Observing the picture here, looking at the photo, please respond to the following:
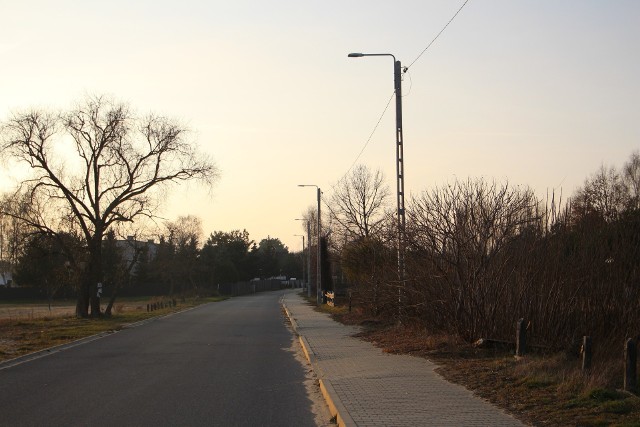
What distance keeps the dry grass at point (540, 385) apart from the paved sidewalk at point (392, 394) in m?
0.31

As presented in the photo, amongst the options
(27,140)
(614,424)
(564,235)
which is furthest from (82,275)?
(614,424)

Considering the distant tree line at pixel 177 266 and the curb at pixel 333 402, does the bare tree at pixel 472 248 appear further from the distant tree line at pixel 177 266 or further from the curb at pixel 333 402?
the distant tree line at pixel 177 266

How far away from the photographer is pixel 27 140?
34.7m

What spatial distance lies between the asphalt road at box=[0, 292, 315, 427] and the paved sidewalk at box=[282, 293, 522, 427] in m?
0.59

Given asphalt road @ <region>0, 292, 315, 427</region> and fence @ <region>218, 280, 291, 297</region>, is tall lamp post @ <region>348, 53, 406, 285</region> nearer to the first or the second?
asphalt road @ <region>0, 292, 315, 427</region>

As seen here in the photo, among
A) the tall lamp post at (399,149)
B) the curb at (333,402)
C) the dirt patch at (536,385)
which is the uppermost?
the tall lamp post at (399,149)

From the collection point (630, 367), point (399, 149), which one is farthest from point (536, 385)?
point (399, 149)

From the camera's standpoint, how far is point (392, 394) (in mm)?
10430

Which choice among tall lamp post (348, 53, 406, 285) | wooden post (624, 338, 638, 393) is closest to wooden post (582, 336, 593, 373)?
wooden post (624, 338, 638, 393)

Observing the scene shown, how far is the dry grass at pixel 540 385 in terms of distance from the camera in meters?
8.25

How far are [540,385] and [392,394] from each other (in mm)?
2140

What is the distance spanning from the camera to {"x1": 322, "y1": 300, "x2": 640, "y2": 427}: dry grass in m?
8.25

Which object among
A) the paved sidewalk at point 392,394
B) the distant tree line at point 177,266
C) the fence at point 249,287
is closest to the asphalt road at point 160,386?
the paved sidewalk at point 392,394

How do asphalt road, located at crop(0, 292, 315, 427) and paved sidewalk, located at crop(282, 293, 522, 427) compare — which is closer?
paved sidewalk, located at crop(282, 293, 522, 427)
